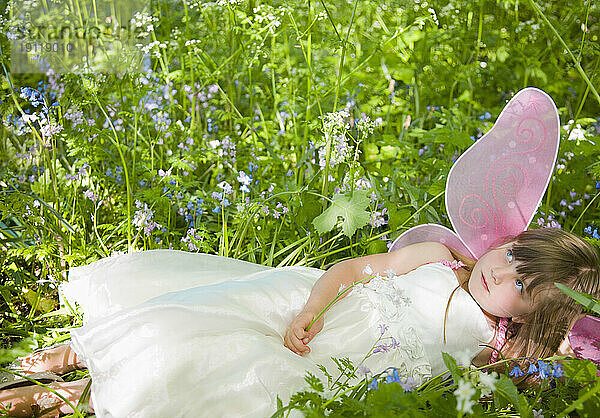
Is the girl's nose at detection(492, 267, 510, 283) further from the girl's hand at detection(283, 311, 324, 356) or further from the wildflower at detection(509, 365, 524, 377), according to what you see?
the girl's hand at detection(283, 311, 324, 356)

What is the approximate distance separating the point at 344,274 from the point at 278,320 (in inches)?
8.5

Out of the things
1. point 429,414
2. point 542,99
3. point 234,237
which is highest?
point 542,99

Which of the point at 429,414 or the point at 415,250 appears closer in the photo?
the point at 429,414

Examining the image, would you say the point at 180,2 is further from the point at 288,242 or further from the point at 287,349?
the point at 287,349

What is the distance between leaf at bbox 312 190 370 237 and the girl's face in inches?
14.4

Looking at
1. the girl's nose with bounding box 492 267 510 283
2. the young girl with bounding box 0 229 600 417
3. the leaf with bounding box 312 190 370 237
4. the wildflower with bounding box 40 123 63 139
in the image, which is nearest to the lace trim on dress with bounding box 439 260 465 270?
the young girl with bounding box 0 229 600 417

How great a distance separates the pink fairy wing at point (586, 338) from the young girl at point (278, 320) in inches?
2.6

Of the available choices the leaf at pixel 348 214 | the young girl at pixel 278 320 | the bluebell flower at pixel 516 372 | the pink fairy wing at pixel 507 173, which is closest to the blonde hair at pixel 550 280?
the young girl at pixel 278 320

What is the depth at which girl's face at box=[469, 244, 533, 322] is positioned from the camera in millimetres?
1541

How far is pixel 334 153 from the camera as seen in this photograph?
2066 millimetres

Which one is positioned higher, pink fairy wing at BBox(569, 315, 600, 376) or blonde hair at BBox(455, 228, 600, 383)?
blonde hair at BBox(455, 228, 600, 383)

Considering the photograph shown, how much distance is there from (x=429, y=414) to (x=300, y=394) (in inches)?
10.3

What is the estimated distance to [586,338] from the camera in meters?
1.64

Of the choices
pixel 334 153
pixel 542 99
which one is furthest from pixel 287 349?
pixel 542 99
